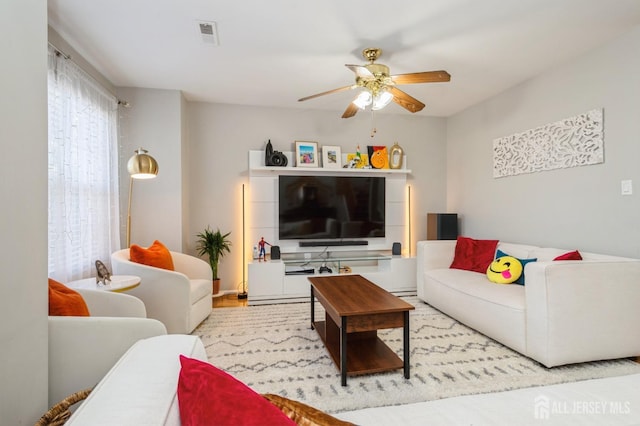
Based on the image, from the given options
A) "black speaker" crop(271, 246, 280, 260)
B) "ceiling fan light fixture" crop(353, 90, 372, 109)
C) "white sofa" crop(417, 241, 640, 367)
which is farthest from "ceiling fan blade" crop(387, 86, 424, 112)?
"black speaker" crop(271, 246, 280, 260)

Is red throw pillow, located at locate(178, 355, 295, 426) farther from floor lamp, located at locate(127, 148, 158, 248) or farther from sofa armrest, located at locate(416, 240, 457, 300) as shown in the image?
sofa armrest, located at locate(416, 240, 457, 300)

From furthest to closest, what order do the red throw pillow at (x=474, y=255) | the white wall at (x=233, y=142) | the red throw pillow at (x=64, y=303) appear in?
the white wall at (x=233, y=142)
the red throw pillow at (x=474, y=255)
the red throw pillow at (x=64, y=303)

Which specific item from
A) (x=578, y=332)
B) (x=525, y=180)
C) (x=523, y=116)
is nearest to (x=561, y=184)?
(x=525, y=180)

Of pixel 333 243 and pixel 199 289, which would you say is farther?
pixel 333 243

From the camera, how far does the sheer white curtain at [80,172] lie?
7.64 ft

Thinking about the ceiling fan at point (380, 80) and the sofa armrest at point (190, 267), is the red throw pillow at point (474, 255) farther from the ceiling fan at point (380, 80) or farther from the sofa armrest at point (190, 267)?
the sofa armrest at point (190, 267)

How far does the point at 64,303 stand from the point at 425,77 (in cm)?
264

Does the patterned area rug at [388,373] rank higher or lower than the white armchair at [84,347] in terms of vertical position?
lower

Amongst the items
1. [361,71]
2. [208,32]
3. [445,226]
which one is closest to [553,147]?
[445,226]

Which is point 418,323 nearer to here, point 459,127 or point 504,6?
point 504,6

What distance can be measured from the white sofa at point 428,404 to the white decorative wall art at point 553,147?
2462mm

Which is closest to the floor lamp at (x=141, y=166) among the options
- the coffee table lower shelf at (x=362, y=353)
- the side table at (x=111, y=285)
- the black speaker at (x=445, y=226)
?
the side table at (x=111, y=285)

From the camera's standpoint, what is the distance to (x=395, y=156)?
451 cm

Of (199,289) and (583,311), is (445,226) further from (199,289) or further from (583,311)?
(199,289)
